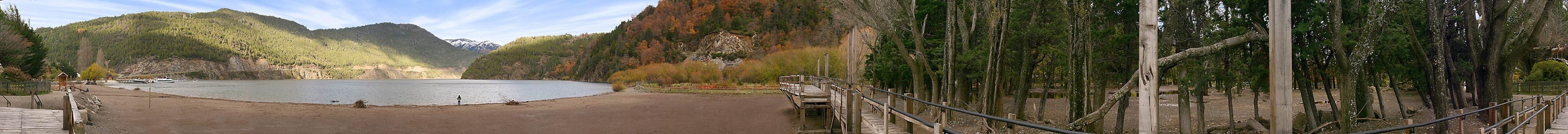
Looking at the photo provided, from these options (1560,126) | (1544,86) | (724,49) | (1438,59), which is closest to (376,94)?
(724,49)

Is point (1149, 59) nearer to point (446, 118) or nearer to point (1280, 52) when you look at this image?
point (1280, 52)

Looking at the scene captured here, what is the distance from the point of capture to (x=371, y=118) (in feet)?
89.2

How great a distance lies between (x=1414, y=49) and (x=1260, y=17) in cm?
473

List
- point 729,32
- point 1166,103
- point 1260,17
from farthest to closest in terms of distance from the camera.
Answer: point 729,32 → point 1166,103 → point 1260,17

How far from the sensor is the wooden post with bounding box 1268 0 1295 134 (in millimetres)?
7902

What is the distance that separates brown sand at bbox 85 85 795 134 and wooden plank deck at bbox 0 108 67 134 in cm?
232

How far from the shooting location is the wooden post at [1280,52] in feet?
25.9

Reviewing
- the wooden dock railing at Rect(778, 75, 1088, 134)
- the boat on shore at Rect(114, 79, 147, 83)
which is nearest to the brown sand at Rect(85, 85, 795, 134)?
the wooden dock railing at Rect(778, 75, 1088, 134)

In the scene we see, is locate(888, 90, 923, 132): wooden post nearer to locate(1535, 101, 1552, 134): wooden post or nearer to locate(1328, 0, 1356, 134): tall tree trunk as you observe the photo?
locate(1328, 0, 1356, 134): tall tree trunk

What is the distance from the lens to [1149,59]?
839 centimetres

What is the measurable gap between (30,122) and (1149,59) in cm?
1704

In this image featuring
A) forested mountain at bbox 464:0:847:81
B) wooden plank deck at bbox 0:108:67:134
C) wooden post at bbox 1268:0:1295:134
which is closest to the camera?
wooden post at bbox 1268:0:1295:134

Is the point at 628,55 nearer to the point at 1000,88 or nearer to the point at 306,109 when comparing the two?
the point at 306,109

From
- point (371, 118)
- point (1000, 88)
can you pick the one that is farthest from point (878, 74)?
point (371, 118)
